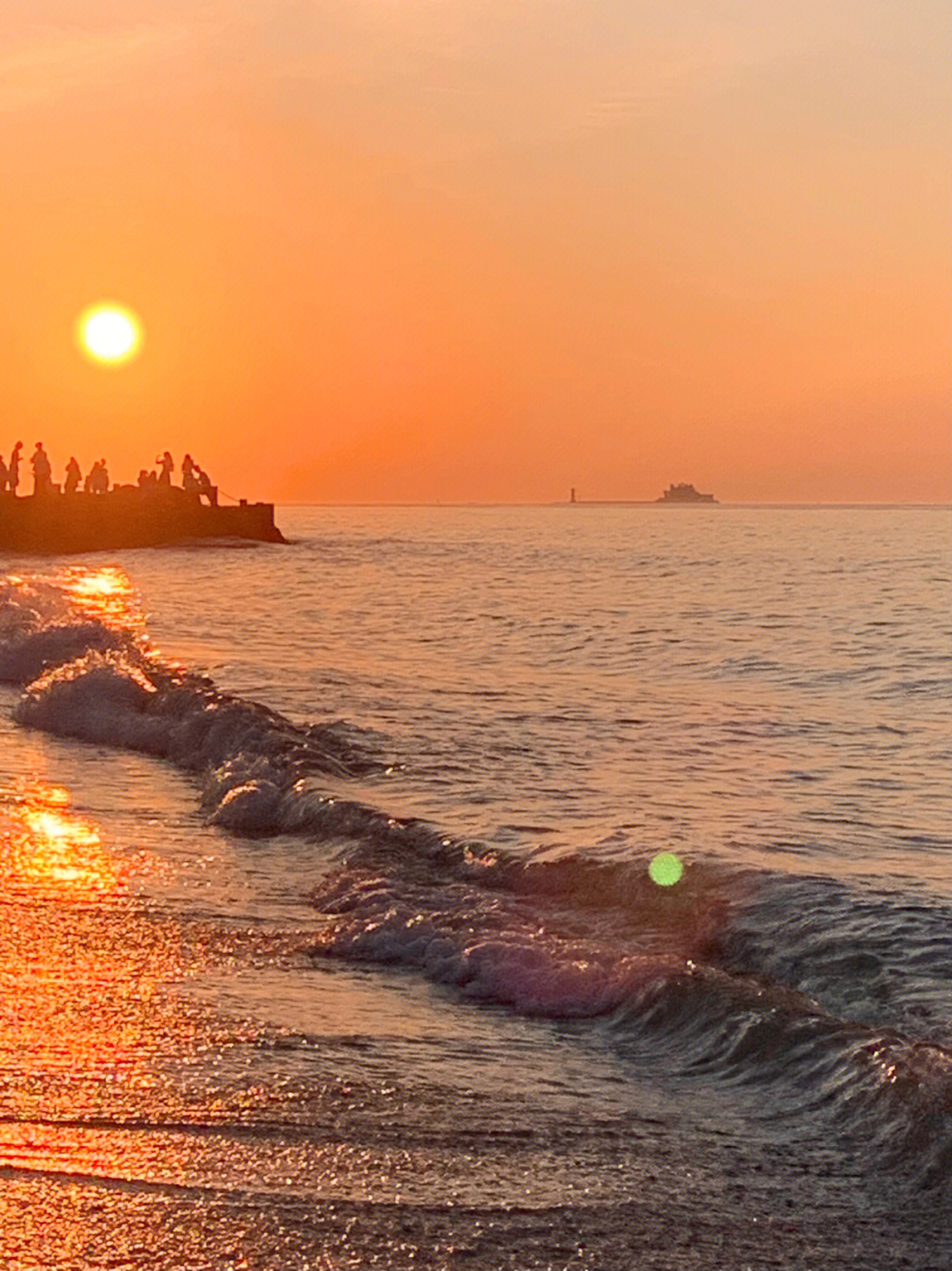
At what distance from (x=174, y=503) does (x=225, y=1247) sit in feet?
215

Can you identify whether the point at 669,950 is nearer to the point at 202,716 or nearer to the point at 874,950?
the point at 874,950

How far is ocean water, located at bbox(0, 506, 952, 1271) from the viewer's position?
14.8 feet

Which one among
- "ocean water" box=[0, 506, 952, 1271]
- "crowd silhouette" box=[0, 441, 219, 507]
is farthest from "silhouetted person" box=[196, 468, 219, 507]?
"ocean water" box=[0, 506, 952, 1271]

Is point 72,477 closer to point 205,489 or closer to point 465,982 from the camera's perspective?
point 205,489

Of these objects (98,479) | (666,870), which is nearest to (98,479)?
(98,479)

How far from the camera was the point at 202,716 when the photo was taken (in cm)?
1443

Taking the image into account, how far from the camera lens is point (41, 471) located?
62.9 m

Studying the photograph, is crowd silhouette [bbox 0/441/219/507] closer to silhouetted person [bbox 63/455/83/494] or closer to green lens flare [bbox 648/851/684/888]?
silhouetted person [bbox 63/455/83/494]

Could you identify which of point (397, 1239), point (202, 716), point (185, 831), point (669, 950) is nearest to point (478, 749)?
point (202, 716)

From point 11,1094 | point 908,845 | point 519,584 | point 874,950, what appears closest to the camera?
point 11,1094

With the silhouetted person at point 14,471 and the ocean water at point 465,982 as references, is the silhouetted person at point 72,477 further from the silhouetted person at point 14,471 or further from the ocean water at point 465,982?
the ocean water at point 465,982

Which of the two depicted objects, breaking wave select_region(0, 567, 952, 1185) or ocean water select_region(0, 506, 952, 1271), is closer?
ocean water select_region(0, 506, 952, 1271)

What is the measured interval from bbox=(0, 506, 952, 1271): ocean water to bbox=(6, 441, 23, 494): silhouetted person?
47.8 meters

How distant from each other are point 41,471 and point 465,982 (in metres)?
58.9
